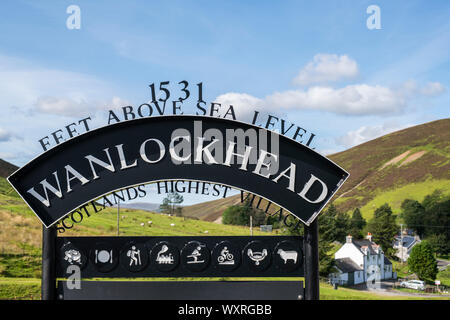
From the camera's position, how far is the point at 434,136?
513 ft

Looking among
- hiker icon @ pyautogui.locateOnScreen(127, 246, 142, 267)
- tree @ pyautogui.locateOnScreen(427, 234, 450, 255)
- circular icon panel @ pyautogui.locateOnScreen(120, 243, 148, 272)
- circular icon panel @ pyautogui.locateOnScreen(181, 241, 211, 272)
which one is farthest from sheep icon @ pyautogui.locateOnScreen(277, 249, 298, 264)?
tree @ pyautogui.locateOnScreen(427, 234, 450, 255)

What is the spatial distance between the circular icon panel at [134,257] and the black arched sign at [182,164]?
4.34 feet

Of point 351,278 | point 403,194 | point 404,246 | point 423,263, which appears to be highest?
point 403,194

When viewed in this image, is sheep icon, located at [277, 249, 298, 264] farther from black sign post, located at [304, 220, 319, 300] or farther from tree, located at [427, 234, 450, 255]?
tree, located at [427, 234, 450, 255]

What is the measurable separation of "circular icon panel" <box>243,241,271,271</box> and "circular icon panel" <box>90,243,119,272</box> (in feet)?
9.24

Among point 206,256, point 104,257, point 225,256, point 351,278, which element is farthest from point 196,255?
point 351,278

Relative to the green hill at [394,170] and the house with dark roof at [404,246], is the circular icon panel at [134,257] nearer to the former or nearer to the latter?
the house with dark roof at [404,246]

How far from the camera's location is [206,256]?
9148 millimetres

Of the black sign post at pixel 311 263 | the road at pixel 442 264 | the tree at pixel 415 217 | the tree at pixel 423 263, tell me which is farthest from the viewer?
the tree at pixel 415 217

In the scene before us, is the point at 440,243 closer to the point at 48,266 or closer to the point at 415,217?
the point at 415,217

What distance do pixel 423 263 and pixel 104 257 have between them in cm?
5466

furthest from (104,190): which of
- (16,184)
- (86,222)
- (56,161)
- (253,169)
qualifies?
(86,222)

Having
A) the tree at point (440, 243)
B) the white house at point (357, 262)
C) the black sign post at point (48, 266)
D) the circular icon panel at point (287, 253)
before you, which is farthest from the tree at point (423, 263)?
the black sign post at point (48, 266)

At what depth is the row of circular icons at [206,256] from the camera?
30.0ft
